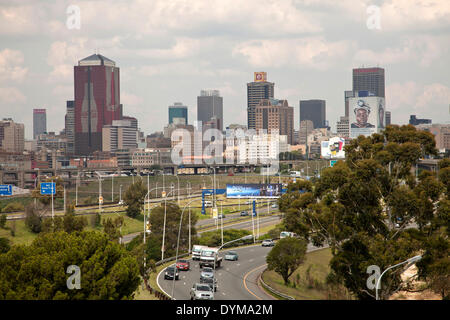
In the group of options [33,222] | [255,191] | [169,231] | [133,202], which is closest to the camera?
[169,231]

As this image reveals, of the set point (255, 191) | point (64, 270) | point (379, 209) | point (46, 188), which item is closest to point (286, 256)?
point (379, 209)

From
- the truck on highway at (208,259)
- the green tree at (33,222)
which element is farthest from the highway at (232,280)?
the green tree at (33,222)

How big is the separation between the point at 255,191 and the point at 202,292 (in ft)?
300

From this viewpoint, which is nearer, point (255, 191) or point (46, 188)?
point (46, 188)

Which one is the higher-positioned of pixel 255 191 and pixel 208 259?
pixel 255 191

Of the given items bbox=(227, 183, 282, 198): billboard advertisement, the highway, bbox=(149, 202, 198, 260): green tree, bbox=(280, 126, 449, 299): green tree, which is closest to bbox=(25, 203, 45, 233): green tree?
bbox=(149, 202, 198, 260): green tree

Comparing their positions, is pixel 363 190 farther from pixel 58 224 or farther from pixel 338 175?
pixel 58 224

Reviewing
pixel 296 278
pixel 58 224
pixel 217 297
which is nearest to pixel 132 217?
pixel 58 224

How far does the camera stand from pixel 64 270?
33875 millimetres

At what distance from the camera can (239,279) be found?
56594 millimetres

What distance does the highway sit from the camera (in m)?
48.4

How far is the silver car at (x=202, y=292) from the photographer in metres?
44.5

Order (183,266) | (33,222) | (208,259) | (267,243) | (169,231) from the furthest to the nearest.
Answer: (33,222)
(267,243)
(169,231)
(208,259)
(183,266)

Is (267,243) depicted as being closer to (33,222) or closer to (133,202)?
(33,222)
